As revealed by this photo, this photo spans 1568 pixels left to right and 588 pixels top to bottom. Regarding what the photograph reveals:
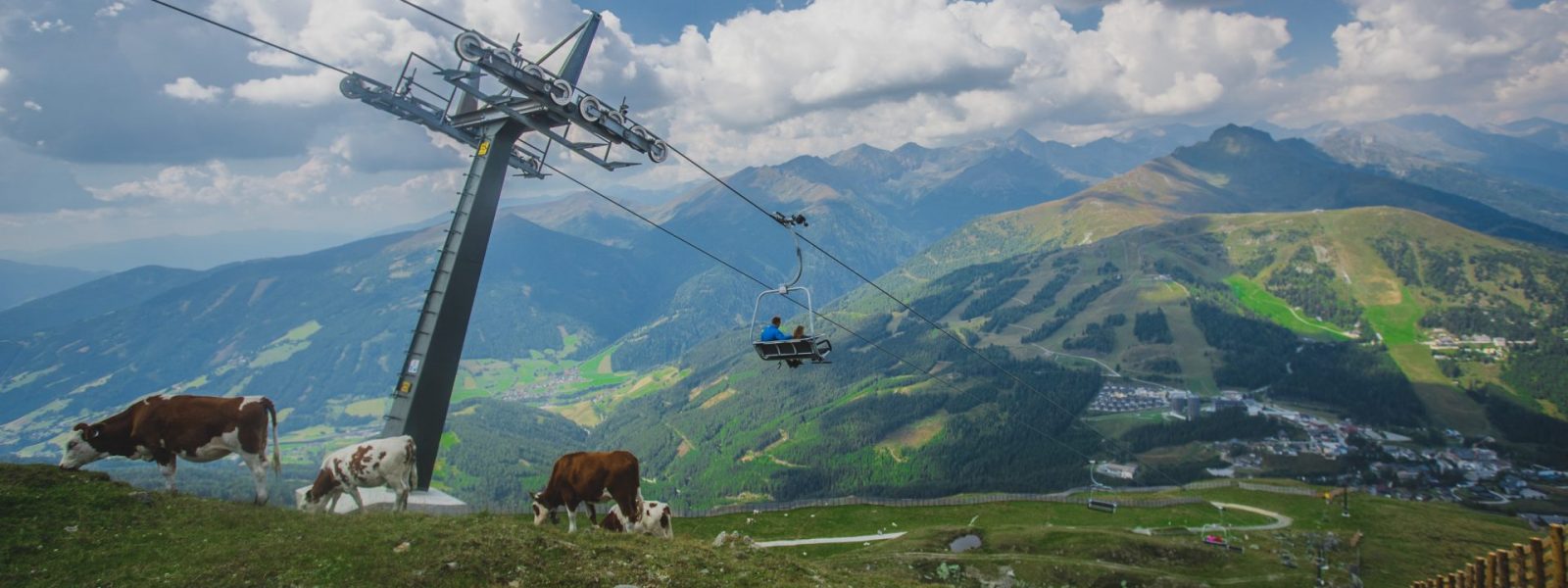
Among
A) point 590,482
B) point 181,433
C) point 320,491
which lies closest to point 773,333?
point 590,482

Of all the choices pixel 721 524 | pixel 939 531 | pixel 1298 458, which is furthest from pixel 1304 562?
pixel 1298 458

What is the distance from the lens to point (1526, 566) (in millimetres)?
12570

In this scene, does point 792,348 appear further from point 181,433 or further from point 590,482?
point 181,433

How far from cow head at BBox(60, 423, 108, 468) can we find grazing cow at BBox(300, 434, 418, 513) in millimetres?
4552

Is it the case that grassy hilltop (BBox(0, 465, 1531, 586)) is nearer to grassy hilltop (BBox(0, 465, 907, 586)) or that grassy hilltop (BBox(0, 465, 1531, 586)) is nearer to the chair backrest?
grassy hilltop (BBox(0, 465, 907, 586))

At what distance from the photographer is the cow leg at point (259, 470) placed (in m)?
17.4

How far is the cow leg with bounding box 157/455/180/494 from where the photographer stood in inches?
661

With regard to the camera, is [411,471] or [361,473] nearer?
[361,473]

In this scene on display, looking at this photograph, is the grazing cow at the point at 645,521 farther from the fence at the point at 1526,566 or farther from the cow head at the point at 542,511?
the fence at the point at 1526,566

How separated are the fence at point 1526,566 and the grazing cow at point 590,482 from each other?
64.4 feet

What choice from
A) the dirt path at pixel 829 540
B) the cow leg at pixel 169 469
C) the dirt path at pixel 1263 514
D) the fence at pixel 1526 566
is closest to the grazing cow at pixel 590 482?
the cow leg at pixel 169 469

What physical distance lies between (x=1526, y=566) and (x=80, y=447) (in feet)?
97.2

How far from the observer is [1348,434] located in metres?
197

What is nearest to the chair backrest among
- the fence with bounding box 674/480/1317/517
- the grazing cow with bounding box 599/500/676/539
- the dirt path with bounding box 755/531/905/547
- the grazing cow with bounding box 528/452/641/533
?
the grazing cow with bounding box 528/452/641/533
